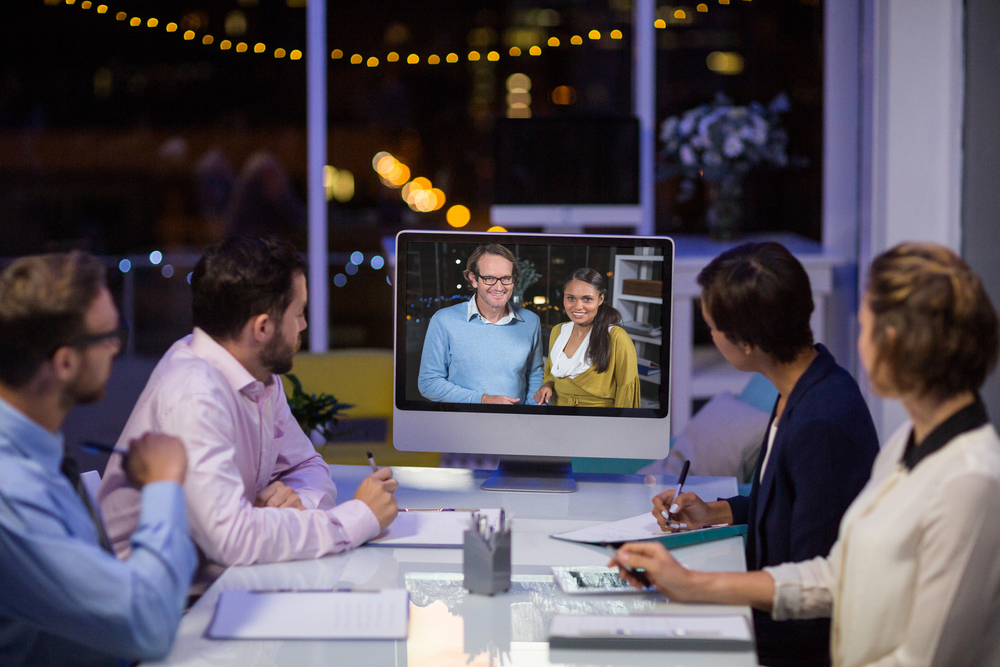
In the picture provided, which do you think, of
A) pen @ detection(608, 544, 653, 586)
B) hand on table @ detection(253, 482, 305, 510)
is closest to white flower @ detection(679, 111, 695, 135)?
hand on table @ detection(253, 482, 305, 510)

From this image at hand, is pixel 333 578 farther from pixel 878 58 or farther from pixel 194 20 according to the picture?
pixel 194 20

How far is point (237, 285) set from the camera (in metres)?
1.88

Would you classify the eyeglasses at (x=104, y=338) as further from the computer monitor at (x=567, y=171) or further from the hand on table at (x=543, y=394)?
the computer monitor at (x=567, y=171)

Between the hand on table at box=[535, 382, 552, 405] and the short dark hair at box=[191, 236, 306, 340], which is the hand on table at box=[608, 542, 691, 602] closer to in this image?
the hand on table at box=[535, 382, 552, 405]

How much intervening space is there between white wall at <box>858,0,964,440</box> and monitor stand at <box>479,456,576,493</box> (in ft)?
7.10

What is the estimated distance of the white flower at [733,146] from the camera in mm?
4656

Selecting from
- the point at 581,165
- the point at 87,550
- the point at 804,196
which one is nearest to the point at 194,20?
the point at 581,165

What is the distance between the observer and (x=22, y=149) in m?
7.32

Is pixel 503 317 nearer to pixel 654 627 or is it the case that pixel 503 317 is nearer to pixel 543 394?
pixel 543 394

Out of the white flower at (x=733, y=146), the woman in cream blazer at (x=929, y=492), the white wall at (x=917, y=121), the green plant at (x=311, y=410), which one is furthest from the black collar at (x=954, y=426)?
the white flower at (x=733, y=146)

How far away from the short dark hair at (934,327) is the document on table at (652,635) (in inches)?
17.7

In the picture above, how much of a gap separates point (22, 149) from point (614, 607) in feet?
23.1

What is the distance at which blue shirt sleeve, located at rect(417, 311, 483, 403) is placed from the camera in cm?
227

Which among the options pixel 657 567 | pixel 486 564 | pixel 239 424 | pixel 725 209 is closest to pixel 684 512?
pixel 657 567
